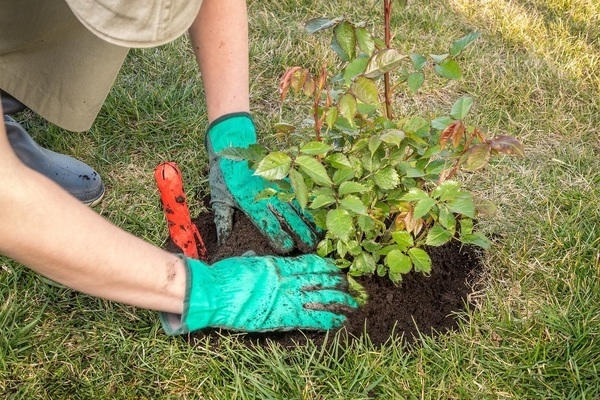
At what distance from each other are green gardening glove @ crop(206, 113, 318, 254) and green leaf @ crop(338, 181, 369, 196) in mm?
382

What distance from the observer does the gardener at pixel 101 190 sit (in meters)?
1.23

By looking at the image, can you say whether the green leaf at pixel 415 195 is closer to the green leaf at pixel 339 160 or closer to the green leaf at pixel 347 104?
the green leaf at pixel 339 160

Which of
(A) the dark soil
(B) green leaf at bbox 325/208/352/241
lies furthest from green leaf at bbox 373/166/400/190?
(A) the dark soil

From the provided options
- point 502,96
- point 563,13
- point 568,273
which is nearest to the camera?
point 568,273

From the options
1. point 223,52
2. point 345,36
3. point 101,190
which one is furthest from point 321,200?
point 101,190

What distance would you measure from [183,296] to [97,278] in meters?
0.25

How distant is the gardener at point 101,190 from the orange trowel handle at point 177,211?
0.11 metres

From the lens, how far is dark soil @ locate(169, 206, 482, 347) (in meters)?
1.72

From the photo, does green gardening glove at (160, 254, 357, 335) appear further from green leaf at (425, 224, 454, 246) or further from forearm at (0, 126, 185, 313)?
green leaf at (425, 224, 454, 246)

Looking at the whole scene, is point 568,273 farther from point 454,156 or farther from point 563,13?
point 563,13

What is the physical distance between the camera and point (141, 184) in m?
2.23

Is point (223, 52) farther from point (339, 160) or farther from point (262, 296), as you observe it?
point (262, 296)

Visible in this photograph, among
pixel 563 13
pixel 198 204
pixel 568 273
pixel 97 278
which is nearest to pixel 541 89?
pixel 563 13

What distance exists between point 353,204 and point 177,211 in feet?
1.98
